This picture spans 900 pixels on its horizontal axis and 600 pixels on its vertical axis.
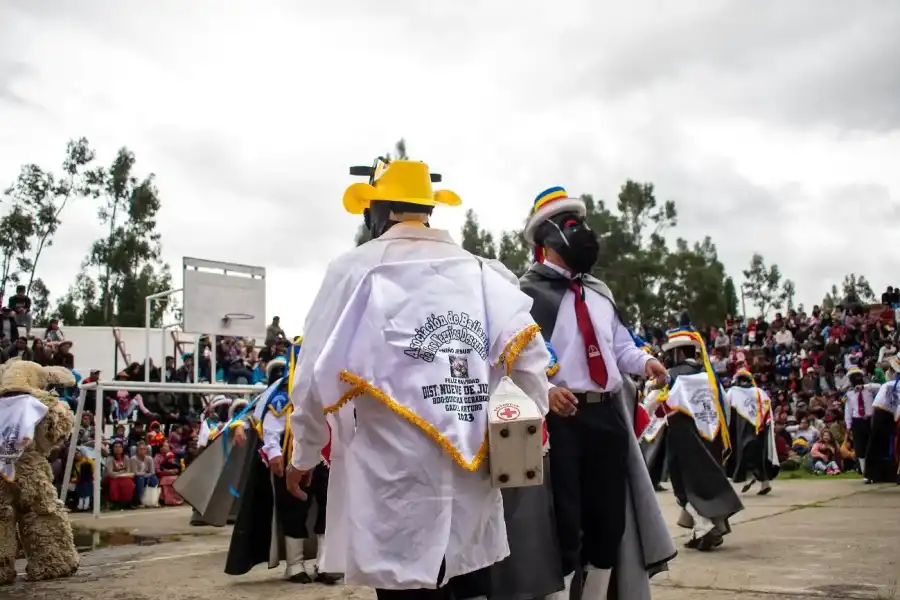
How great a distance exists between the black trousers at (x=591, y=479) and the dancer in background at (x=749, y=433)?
9.89 meters

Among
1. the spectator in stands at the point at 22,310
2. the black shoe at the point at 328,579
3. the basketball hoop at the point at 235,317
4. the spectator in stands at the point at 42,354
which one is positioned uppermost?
the spectator in stands at the point at 22,310

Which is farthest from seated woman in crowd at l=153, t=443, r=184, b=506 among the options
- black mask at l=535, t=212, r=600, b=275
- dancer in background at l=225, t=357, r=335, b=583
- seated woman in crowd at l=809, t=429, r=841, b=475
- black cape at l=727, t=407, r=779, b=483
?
black mask at l=535, t=212, r=600, b=275

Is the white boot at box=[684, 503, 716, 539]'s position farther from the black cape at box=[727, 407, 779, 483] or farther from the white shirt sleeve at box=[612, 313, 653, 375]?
the black cape at box=[727, 407, 779, 483]

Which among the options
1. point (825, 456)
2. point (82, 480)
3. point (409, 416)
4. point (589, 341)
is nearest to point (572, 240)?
point (589, 341)

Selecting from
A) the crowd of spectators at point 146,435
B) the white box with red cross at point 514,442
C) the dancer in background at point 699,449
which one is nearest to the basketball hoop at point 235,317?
the crowd of spectators at point 146,435

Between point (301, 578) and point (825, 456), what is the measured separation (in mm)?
14727

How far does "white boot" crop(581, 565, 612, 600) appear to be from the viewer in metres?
4.28

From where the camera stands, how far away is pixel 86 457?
15047 millimetres

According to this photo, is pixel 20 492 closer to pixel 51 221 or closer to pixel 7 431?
pixel 7 431

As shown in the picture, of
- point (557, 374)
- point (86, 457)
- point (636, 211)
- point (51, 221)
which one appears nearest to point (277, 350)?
A: point (86, 457)

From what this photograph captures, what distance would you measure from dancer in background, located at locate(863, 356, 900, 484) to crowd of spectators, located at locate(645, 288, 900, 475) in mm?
3526

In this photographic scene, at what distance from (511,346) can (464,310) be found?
203 mm

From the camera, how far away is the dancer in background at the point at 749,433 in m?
13.7

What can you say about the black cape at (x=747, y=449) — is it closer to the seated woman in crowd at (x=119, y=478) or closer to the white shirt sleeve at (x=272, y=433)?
the white shirt sleeve at (x=272, y=433)
